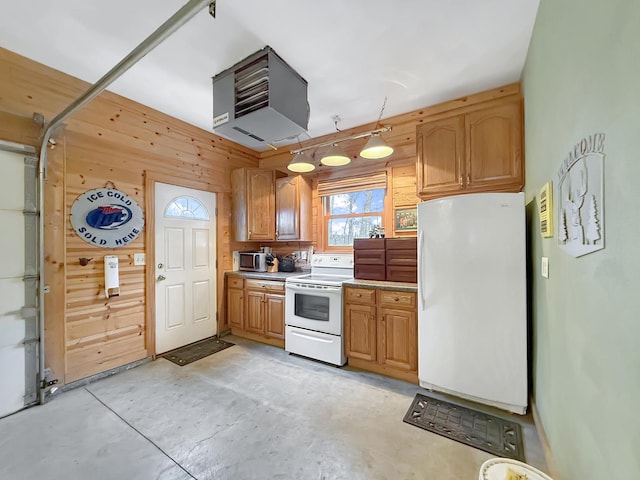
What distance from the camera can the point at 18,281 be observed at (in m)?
2.24

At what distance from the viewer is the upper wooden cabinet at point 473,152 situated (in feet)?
7.84

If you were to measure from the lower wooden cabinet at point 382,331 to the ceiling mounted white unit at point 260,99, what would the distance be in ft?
5.79

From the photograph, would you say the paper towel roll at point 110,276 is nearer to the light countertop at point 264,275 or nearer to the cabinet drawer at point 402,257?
the light countertop at point 264,275

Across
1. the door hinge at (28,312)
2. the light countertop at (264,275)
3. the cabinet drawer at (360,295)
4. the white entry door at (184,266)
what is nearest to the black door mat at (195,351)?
the white entry door at (184,266)

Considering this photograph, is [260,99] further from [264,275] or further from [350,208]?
[264,275]

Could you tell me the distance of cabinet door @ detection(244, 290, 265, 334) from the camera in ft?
12.0

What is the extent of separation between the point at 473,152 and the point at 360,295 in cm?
173

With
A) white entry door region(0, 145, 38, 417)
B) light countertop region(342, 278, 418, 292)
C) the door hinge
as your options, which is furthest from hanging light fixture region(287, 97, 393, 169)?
the door hinge

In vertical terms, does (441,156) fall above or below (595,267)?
above

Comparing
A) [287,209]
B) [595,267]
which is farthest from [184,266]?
[595,267]

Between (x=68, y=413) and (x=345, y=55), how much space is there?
362 cm

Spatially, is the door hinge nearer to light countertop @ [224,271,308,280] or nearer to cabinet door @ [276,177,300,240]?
light countertop @ [224,271,308,280]

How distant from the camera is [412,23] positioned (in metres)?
1.94

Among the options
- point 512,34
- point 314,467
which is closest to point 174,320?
point 314,467
